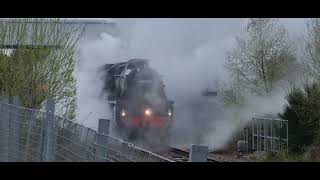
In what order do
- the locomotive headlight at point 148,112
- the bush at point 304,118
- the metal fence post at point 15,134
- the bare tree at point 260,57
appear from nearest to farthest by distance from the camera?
1. the metal fence post at point 15,134
2. the bush at point 304,118
3. the locomotive headlight at point 148,112
4. the bare tree at point 260,57

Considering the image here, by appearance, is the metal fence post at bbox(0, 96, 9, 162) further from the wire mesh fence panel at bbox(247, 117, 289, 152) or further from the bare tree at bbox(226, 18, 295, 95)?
the bare tree at bbox(226, 18, 295, 95)

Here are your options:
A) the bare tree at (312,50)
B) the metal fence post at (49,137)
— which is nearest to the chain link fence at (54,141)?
the metal fence post at (49,137)

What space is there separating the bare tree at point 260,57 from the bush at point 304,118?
3.30m

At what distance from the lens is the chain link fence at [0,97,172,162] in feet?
13.9

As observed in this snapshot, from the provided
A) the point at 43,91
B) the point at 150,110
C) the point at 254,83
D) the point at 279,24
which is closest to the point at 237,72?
the point at 254,83

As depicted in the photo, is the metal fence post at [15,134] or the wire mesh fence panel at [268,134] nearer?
the metal fence post at [15,134]

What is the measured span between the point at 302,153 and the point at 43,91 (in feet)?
20.7

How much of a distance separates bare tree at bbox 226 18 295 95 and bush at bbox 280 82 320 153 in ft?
10.8

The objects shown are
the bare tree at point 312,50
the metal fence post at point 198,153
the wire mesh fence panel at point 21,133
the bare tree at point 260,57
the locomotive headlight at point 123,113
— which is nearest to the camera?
the metal fence post at point 198,153

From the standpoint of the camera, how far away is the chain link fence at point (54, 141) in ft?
13.9

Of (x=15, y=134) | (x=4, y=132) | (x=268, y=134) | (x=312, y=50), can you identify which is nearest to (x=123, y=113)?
(x=268, y=134)

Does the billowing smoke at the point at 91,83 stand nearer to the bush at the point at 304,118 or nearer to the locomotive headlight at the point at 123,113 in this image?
the locomotive headlight at the point at 123,113
